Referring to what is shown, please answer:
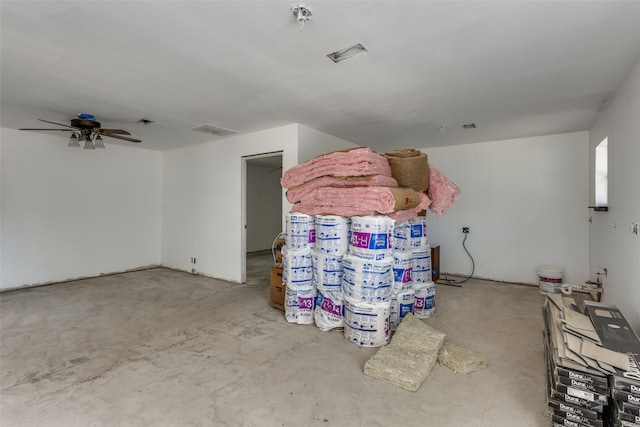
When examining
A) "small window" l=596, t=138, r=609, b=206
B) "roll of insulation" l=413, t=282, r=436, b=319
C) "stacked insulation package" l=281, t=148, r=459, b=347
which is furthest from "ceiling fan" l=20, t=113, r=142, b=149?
"small window" l=596, t=138, r=609, b=206

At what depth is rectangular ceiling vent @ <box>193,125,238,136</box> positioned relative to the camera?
4.28m

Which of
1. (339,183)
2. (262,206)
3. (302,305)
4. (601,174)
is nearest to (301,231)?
(339,183)

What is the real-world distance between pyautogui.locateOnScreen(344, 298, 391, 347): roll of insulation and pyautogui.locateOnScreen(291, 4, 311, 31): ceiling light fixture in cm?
218

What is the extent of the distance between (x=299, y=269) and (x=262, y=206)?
5307 mm

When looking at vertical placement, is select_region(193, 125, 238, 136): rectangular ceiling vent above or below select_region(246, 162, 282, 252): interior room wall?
above

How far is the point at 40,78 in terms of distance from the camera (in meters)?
2.64

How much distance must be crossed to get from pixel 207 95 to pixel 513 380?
3.62 meters

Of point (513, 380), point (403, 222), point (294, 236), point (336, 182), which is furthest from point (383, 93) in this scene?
point (513, 380)

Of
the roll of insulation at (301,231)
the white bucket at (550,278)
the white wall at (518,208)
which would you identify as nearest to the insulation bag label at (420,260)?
the roll of insulation at (301,231)

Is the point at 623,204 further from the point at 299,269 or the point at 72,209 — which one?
the point at 72,209

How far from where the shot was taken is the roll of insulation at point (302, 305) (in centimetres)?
310

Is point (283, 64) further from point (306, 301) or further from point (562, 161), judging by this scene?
point (562, 161)

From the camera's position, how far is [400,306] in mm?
3057

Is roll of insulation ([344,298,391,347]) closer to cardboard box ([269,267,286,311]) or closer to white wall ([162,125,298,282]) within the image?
cardboard box ([269,267,286,311])
